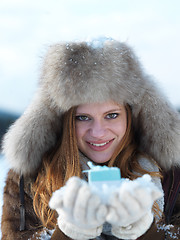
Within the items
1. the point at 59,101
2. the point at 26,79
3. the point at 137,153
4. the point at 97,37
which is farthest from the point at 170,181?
the point at 26,79

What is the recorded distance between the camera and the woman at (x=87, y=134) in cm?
142

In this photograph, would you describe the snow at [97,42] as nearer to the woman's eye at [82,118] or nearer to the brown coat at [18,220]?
the woman's eye at [82,118]

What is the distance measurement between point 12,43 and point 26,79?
2.30 m

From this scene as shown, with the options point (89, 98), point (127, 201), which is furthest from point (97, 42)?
point (127, 201)

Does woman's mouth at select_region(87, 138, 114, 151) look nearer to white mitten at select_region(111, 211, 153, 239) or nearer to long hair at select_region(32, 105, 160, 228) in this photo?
long hair at select_region(32, 105, 160, 228)

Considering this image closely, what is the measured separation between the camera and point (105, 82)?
1413 millimetres

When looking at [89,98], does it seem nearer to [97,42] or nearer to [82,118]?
[82,118]

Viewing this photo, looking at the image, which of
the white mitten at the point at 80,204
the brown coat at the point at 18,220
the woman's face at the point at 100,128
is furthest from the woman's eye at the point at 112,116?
the white mitten at the point at 80,204

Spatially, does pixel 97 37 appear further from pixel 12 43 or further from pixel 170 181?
pixel 12 43

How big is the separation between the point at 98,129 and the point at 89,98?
196mm

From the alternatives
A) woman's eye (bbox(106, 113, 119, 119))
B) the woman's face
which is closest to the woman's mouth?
the woman's face

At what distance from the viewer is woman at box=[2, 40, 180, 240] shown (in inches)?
56.1

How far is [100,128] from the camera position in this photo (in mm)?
1535

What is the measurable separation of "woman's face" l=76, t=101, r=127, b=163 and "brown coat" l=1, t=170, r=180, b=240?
1.31 ft
